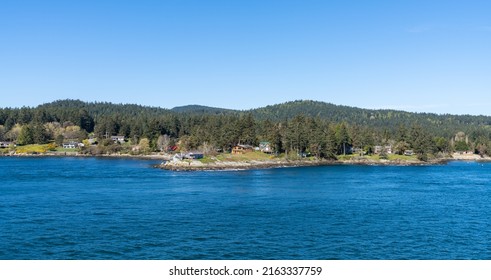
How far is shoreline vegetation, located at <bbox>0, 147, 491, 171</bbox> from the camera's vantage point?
8644 centimetres

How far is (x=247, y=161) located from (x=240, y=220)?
Answer: 2299 inches

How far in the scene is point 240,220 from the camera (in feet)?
114

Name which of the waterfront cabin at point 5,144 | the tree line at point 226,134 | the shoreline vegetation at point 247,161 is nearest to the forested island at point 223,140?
the tree line at point 226,134

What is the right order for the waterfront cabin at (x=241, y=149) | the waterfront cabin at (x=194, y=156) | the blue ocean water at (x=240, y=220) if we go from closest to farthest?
the blue ocean water at (x=240, y=220) < the waterfront cabin at (x=194, y=156) < the waterfront cabin at (x=241, y=149)

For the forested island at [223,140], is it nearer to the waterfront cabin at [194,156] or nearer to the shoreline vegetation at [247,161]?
the waterfront cabin at [194,156]

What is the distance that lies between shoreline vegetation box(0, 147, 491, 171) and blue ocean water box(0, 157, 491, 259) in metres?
26.2

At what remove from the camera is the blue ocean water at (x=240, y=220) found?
86.4ft

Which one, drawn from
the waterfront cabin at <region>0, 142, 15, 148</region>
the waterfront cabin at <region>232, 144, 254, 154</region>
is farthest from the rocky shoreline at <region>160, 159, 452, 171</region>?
the waterfront cabin at <region>0, 142, 15, 148</region>

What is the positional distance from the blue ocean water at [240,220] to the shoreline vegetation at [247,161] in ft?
86.1

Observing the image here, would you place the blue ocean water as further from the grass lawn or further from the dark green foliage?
the dark green foliage

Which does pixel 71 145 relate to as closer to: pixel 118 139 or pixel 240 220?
pixel 118 139

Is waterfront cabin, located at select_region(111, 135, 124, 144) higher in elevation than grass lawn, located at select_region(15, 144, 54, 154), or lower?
higher

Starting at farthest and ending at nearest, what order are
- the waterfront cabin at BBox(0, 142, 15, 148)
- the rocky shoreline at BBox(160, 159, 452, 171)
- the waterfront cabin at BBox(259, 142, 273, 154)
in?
1. the waterfront cabin at BBox(0, 142, 15, 148)
2. the waterfront cabin at BBox(259, 142, 273, 154)
3. the rocky shoreline at BBox(160, 159, 452, 171)

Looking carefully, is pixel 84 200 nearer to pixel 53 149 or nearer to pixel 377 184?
pixel 377 184
